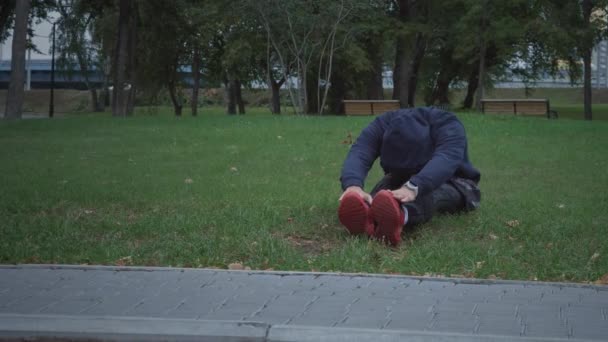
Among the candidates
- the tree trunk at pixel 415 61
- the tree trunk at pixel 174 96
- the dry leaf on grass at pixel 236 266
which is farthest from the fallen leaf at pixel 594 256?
the tree trunk at pixel 174 96

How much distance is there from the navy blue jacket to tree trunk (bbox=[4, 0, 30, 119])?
2176 centimetres

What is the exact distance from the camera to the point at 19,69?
2797 centimetres

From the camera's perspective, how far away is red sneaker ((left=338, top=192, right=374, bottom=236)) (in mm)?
7016

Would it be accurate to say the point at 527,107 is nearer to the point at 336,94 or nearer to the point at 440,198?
the point at 336,94

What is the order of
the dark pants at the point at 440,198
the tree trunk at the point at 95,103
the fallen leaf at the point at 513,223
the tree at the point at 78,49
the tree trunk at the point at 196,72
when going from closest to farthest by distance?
the dark pants at the point at 440,198
the fallen leaf at the point at 513,223
the tree trunk at the point at 196,72
the tree at the point at 78,49
the tree trunk at the point at 95,103

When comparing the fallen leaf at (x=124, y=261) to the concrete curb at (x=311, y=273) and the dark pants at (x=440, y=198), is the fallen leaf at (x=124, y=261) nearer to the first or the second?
the concrete curb at (x=311, y=273)

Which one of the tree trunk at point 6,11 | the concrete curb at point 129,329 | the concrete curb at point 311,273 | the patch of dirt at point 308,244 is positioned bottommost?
the concrete curb at point 129,329

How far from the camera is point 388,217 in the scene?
6.88 metres

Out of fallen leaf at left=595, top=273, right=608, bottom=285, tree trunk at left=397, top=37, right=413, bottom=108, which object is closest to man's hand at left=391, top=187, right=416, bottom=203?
fallen leaf at left=595, top=273, right=608, bottom=285

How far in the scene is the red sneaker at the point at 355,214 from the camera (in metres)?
7.02

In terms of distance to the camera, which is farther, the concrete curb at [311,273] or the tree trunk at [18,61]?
the tree trunk at [18,61]

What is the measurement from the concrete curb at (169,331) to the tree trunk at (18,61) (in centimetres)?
2419

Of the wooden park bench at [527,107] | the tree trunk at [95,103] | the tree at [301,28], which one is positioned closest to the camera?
the wooden park bench at [527,107]

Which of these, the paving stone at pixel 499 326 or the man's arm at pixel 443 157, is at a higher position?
the man's arm at pixel 443 157
